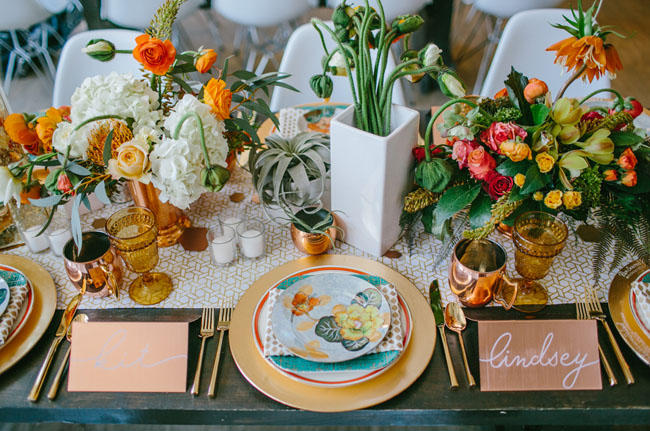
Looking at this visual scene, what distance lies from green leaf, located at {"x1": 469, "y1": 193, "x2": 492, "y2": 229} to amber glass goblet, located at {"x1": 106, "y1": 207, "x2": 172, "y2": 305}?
61 cm

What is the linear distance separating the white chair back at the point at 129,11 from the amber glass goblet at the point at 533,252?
226 cm

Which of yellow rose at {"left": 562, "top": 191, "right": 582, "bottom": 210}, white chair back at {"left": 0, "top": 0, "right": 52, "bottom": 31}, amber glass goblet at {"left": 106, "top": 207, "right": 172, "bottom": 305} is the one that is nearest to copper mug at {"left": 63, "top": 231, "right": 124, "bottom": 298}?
amber glass goblet at {"left": 106, "top": 207, "right": 172, "bottom": 305}

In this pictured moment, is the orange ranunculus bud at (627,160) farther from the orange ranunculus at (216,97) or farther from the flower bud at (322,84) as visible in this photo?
the orange ranunculus at (216,97)

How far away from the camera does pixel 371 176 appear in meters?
0.98

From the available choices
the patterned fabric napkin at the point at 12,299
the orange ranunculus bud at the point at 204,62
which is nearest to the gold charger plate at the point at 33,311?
the patterned fabric napkin at the point at 12,299

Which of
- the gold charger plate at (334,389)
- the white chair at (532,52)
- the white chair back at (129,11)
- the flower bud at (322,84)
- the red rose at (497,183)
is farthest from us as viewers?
the white chair back at (129,11)

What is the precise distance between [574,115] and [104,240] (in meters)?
0.90

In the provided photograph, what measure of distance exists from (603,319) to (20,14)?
3.02 m

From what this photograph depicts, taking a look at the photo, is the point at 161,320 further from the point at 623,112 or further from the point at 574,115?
the point at 623,112

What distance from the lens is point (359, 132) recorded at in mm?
929

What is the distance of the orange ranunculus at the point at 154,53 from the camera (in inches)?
33.5

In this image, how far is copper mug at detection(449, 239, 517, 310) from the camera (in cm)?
92

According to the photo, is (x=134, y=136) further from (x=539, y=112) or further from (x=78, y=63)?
(x=78, y=63)

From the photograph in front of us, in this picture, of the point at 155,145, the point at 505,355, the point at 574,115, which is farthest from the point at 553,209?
the point at 155,145
